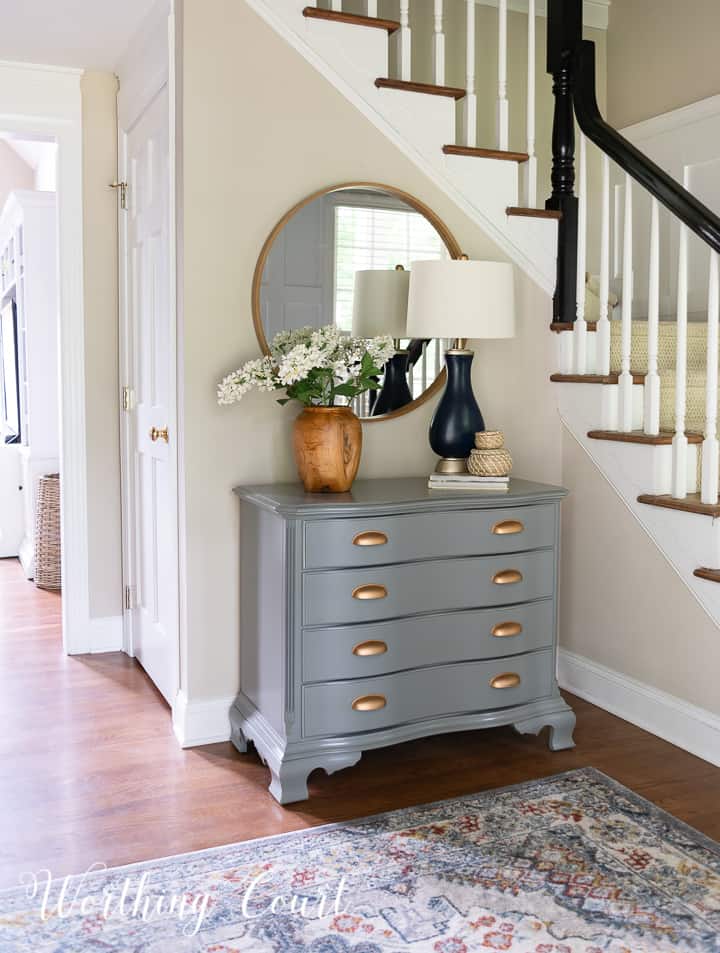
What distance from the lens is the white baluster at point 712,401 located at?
2736 mm

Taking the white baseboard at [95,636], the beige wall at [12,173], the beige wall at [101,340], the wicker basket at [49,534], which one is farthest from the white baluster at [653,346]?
the beige wall at [12,173]

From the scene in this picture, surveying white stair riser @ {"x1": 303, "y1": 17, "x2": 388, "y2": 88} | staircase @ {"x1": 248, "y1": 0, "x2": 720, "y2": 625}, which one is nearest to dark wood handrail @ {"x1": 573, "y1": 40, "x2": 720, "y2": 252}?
staircase @ {"x1": 248, "y1": 0, "x2": 720, "y2": 625}

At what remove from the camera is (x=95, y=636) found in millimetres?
3979

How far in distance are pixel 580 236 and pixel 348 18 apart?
1078 mm

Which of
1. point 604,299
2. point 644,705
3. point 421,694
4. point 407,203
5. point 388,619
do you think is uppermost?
point 407,203

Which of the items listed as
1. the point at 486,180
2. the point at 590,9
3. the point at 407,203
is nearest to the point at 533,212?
the point at 486,180

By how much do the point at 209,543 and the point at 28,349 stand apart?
2944 millimetres

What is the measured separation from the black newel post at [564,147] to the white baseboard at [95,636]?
2203 mm

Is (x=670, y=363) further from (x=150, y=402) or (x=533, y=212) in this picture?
(x=150, y=402)

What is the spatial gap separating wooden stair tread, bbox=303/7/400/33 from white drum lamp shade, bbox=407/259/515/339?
0.85 m

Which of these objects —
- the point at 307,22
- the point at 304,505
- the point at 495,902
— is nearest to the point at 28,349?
the point at 307,22

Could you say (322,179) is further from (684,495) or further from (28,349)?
(28,349)

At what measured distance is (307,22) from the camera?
296cm

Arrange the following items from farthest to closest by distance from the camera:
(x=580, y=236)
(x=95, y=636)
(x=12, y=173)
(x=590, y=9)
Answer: (x=12, y=173) → (x=590, y=9) → (x=95, y=636) → (x=580, y=236)
